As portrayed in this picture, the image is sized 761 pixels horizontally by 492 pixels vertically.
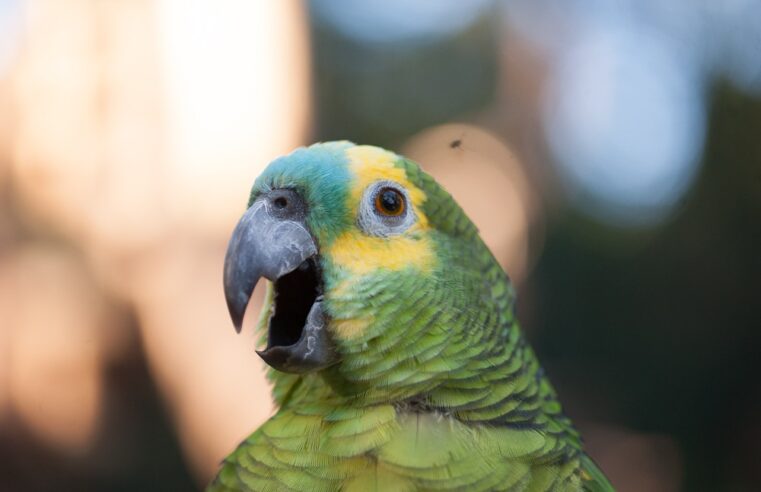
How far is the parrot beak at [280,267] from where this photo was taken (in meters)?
0.86

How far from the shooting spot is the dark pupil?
3.18 feet

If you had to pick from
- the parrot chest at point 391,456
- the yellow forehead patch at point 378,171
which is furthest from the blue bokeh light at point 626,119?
the parrot chest at point 391,456

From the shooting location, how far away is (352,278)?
0.88 meters

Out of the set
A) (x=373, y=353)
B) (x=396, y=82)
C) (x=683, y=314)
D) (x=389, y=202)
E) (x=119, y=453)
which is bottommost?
(x=119, y=453)

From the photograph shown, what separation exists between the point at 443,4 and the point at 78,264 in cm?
184

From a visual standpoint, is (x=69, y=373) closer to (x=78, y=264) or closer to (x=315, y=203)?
(x=78, y=264)

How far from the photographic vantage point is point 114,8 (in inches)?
104

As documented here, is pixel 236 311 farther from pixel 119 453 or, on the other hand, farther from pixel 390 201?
pixel 119 453

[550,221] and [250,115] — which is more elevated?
[250,115]

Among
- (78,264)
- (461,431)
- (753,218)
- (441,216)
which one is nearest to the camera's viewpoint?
(461,431)

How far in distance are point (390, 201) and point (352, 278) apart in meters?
0.16

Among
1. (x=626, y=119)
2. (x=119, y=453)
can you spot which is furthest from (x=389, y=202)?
(x=119, y=453)

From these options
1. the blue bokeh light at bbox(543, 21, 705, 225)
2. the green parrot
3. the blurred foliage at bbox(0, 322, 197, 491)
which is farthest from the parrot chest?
the blurred foliage at bbox(0, 322, 197, 491)

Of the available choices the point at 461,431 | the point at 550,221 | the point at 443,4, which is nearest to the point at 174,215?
the point at 443,4
